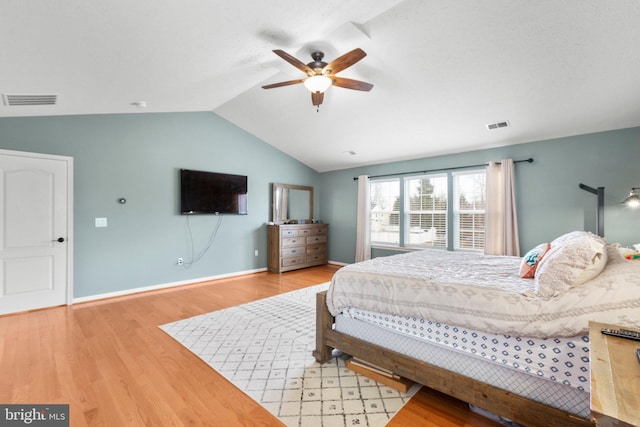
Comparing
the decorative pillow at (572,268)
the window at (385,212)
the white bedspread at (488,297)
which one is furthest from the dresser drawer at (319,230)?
the decorative pillow at (572,268)

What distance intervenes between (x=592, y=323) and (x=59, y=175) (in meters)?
5.35

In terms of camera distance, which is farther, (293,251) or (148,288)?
(293,251)

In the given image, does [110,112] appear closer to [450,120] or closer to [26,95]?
[26,95]

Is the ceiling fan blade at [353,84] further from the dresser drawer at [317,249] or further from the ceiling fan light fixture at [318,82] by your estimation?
the dresser drawer at [317,249]

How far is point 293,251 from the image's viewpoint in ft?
20.1

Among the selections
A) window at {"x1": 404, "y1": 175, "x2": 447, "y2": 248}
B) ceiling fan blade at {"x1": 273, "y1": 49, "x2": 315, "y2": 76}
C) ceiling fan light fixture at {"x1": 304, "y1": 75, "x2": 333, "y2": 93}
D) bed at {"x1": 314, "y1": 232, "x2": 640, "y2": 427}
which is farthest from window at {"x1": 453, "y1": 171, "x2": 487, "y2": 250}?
ceiling fan blade at {"x1": 273, "y1": 49, "x2": 315, "y2": 76}

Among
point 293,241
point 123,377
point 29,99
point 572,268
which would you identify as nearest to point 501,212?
point 572,268

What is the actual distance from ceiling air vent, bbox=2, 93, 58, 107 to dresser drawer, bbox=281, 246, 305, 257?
407 centimetres

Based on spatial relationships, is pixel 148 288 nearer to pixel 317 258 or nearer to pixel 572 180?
pixel 317 258

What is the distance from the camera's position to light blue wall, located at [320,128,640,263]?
3.73 m

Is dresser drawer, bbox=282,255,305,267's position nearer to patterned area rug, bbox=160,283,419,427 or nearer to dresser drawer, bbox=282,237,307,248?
dresser drawer, bbox=282,237,307,248

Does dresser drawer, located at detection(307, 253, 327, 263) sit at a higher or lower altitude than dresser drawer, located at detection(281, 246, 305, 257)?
lower

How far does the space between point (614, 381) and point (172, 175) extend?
17.4 ft

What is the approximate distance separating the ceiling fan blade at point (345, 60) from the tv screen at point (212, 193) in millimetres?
3227
